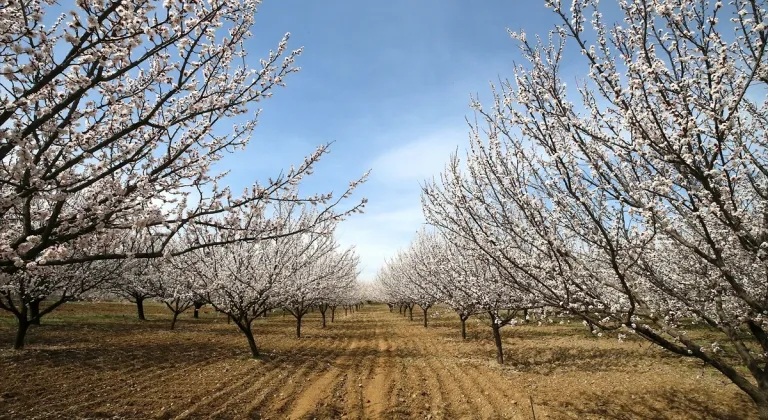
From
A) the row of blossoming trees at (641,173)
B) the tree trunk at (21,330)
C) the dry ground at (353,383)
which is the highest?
the row of blossoming trees at (641,173)

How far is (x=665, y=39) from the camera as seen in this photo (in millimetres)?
3656

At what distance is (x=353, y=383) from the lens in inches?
440

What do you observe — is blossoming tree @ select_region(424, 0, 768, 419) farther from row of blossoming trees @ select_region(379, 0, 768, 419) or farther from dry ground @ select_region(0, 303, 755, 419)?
dry ground @ select_region(0, 303, 755, 419)

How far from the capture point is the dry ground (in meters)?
8.55

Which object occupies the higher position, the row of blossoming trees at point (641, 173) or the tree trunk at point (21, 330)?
the row of blossoming trees at point (641, 173)

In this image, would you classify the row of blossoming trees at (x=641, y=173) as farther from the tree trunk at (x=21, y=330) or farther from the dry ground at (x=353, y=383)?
the tree trunk at (x=21, y=330)

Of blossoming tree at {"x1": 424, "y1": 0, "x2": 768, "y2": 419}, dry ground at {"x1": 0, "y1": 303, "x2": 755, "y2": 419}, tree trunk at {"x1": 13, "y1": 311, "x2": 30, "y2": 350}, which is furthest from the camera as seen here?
tree trunk at {"x1": 13, "y1": 311, "x2": 30, "y2": 350}

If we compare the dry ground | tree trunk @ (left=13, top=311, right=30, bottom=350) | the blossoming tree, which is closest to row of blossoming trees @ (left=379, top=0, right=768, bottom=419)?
the blossoming tree

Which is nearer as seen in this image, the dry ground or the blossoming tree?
the blossoming tree

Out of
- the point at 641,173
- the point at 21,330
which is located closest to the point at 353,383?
the point at 641,173

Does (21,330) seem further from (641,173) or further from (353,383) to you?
(641,173)

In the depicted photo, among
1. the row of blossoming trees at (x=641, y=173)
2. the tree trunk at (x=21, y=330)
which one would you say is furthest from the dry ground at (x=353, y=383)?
the row of blossoming trees at (x=641, y=173)

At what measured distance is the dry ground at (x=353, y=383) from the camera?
28.1ft

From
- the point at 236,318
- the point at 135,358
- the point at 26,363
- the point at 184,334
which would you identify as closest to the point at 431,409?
the point at 236,318
